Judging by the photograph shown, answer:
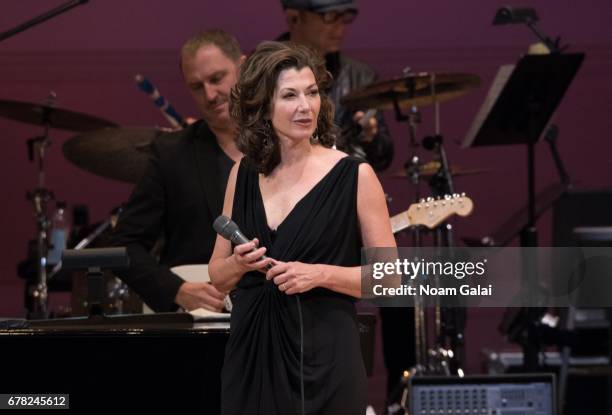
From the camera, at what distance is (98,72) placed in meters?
7.44

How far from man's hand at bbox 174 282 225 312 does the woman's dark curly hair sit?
2.91 ft

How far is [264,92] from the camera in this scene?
3.03 metres

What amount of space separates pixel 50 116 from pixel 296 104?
341 centimetres

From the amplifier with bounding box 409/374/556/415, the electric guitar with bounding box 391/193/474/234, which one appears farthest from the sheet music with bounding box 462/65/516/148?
the amplifier with bounding box 409/374/556/415

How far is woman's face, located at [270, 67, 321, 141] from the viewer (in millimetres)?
2980

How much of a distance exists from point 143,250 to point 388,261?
1675mm

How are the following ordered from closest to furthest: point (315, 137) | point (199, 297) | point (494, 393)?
point (315, 137), point (494, 393), point (199, 297)

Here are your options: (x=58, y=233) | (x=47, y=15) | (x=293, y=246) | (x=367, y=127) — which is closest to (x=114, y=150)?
(x=47, y=15)

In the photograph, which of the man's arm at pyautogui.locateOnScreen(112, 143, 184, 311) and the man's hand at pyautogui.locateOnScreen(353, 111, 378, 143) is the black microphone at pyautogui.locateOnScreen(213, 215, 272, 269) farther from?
the man's hand at pyautogui.locateOnScreen(353, 111, 378, 143)

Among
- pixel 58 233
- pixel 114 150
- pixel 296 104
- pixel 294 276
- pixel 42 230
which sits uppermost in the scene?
pixel 114 150

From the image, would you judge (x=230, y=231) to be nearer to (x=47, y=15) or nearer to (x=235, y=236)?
(x=235, y=236)

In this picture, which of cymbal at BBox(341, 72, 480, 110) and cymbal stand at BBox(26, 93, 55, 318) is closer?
cymbal at BBox(341, 72, 480, 110)

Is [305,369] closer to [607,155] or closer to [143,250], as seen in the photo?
[143,250]

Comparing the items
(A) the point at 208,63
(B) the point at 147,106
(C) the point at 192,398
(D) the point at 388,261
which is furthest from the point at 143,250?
(B) the point at 147,106
